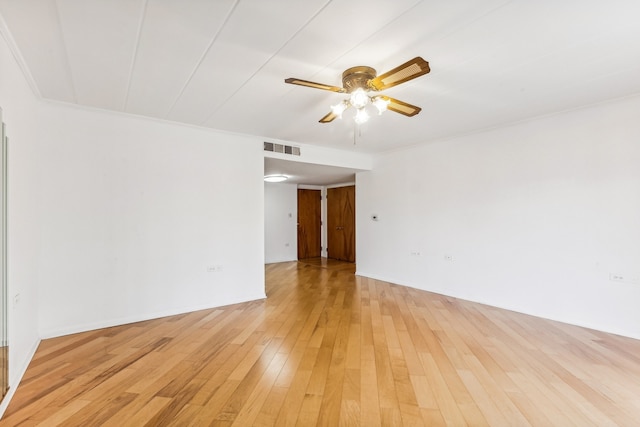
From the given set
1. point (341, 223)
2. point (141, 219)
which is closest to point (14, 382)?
point (141, 219)

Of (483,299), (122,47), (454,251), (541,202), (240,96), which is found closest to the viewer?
(122,47)

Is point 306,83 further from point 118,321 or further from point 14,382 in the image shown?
point 118,321

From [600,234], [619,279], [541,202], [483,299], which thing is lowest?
[483,299]

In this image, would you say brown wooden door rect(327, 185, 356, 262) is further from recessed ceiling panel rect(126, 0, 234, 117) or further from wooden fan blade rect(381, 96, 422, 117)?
recessed ceiling panel rect(126, 0, 234, 117)

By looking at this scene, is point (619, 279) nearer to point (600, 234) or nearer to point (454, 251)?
point (600, 234)

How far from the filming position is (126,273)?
10.8 ft

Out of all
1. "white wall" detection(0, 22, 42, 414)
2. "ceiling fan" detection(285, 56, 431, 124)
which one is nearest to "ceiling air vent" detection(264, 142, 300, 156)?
"ceiling fan" detection(285, 56, 431, 124)

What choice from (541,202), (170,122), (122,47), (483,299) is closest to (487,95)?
(541,202)

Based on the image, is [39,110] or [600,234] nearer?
[39,110]

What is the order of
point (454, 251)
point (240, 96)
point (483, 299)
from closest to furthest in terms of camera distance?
point (240, 96) → point (483, 299) → point (454, 251)

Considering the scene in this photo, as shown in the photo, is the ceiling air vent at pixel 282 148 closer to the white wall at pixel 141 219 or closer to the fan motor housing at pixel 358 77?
the white wall at pixel 141 219

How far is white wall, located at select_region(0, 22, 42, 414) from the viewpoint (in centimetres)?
197

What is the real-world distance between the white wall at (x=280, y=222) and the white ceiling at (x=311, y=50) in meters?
4.34

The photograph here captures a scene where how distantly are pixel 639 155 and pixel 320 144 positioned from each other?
3816 millimetres
